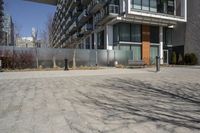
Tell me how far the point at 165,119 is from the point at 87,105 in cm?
240

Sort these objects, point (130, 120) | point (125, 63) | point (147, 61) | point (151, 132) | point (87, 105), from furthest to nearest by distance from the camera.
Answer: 1. point (147, 61)
2. point (125, 63)
3. point (87, 105)
4. point (130, 120)
5. point (151, 132)

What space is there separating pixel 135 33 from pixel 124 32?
1933mm

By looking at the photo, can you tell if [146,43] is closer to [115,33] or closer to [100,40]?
[115,33]

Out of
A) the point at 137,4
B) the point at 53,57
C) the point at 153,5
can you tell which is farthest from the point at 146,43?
the point at 53,57

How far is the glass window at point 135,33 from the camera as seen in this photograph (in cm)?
3428

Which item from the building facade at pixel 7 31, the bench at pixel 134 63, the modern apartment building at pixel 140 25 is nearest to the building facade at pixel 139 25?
the modern apartment building at pixel 140 25

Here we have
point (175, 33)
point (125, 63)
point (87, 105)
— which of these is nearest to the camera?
point (87, 105)

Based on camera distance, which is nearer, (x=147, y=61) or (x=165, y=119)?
(x=165, y=119)

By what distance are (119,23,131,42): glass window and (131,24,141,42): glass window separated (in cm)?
70

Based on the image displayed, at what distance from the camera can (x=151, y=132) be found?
4.54m

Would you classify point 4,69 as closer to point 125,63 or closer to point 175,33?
point 125,63

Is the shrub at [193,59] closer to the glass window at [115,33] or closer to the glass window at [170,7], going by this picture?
the glass window at [170,7]

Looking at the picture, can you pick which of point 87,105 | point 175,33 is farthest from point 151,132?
point 175,33

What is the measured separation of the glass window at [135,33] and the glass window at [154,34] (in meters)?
2.52
